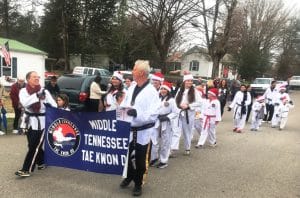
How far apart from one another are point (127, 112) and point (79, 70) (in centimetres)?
2410

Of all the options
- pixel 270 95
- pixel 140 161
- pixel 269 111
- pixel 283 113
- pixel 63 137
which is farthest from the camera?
pixel 269 111

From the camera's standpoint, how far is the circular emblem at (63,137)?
19.4ft

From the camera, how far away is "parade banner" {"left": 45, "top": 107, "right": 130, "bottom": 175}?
558cm

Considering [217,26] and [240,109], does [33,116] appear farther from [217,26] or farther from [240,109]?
[217,26]

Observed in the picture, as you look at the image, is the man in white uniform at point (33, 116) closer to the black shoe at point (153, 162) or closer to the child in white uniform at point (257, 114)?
the black shoe at point (153, 162)

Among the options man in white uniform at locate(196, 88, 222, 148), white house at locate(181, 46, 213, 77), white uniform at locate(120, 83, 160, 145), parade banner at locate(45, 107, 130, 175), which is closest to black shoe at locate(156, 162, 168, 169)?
parade banner at locate(45, 107, 130, 175)

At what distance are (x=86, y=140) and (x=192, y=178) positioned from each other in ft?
7.08

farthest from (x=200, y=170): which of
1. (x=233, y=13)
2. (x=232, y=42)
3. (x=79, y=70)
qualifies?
(x=232, y=42)

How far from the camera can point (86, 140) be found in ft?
19.1

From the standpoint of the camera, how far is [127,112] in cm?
536

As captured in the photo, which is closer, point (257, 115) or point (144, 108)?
point (144, 108)

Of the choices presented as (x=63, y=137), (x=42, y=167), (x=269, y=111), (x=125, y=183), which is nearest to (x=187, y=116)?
(x=125, y=183)

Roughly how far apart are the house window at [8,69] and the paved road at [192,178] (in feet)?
51.1

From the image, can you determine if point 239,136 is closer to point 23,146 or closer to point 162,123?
point 162,123
